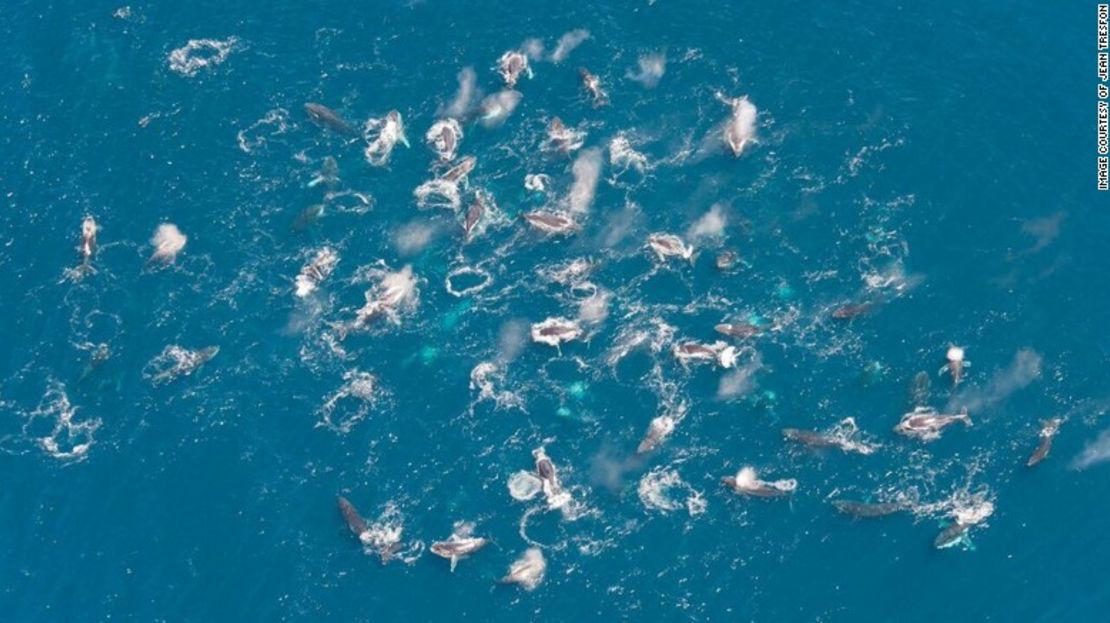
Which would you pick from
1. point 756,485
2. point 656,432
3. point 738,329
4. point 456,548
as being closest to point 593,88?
point 738,329

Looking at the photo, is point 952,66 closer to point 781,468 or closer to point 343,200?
point 781,468

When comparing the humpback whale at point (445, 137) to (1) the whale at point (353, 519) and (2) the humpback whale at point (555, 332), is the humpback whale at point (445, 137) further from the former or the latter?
(1) the whale at point (353, 519)

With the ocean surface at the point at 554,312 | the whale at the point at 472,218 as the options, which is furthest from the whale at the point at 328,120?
the whale at the point at 472,218

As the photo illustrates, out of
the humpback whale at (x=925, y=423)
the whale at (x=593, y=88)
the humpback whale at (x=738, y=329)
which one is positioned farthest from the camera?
the whale at (x=593, y=88)

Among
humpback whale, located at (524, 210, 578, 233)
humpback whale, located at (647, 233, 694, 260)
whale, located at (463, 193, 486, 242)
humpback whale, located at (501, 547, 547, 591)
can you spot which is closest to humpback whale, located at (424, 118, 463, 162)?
whale, located at (463, 193, 486, 242)

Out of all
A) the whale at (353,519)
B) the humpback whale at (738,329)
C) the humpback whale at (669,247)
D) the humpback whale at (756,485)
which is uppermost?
the humpback whale at (669,247)

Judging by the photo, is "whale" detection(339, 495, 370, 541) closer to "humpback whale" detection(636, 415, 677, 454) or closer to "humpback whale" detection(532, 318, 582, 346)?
"humpback whale" detection(532, 318, 582, 346)

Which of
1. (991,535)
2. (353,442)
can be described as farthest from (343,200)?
(991,535)

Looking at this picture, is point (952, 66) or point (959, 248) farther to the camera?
point (952, 66)
